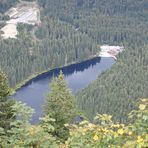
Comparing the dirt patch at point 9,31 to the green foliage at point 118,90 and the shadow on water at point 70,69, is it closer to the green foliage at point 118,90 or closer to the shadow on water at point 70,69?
the shadow on water at point 70,69

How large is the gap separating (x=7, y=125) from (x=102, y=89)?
8152 cm

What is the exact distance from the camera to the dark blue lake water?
114 meters

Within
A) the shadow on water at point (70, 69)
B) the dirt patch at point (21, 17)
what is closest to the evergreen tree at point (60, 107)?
the shadow on water at point (70, 69)

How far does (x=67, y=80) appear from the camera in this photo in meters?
133

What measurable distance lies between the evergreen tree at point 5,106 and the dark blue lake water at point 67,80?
2570 inches

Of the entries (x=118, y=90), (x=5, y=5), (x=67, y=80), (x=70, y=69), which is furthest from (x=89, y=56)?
(x=118, y=90)

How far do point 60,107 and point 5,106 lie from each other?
30.8 ft

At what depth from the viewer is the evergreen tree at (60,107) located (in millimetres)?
37156

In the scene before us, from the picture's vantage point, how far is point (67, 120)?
125 ft

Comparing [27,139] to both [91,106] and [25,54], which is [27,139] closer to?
[91,106]

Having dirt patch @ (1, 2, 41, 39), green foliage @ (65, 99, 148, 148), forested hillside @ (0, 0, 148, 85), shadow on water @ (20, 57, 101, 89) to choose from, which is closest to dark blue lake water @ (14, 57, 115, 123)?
shadow on water @ (20, 57, 101, 89)

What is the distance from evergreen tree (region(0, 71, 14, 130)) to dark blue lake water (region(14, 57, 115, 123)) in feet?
214

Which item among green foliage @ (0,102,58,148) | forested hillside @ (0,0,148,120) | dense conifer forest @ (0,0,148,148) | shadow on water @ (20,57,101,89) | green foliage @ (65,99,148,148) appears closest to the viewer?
green foliage @ (65,99,148,148)

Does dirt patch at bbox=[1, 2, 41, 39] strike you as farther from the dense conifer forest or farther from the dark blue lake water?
the dark blue lake water
